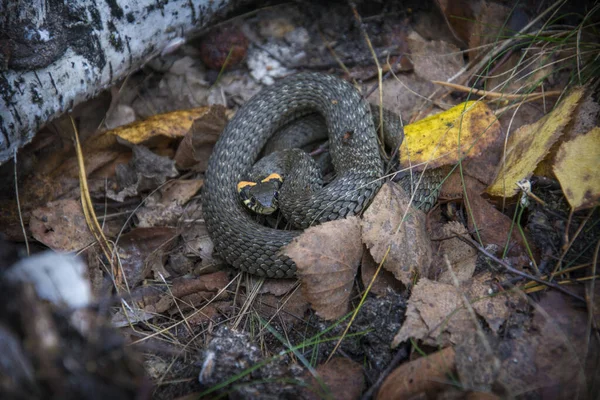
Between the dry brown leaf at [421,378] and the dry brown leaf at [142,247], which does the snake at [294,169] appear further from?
the dry brown leaf at [421,378]

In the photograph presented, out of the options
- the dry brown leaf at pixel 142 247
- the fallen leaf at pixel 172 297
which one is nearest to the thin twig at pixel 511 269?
the fallen leaf at pixel 172 297

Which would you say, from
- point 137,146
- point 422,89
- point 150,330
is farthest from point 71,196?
point 422,89

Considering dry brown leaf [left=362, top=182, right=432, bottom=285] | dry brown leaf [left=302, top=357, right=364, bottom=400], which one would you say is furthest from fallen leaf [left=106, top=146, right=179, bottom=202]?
dry brown leaf [left=302, top=357, right=364, bottom=400]

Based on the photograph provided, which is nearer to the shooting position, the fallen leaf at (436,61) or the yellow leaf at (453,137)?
the yellow leaf at (453,137)

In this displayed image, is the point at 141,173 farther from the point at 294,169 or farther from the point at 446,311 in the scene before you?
the point at 446,311

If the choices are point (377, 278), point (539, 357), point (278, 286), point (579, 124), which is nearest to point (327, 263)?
point (377, 278)

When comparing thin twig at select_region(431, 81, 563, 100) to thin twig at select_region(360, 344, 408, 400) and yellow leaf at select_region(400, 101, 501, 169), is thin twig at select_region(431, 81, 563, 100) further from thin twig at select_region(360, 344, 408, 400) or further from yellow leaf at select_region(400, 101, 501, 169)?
thin twig at select_region(360, 344, 408, 400)
